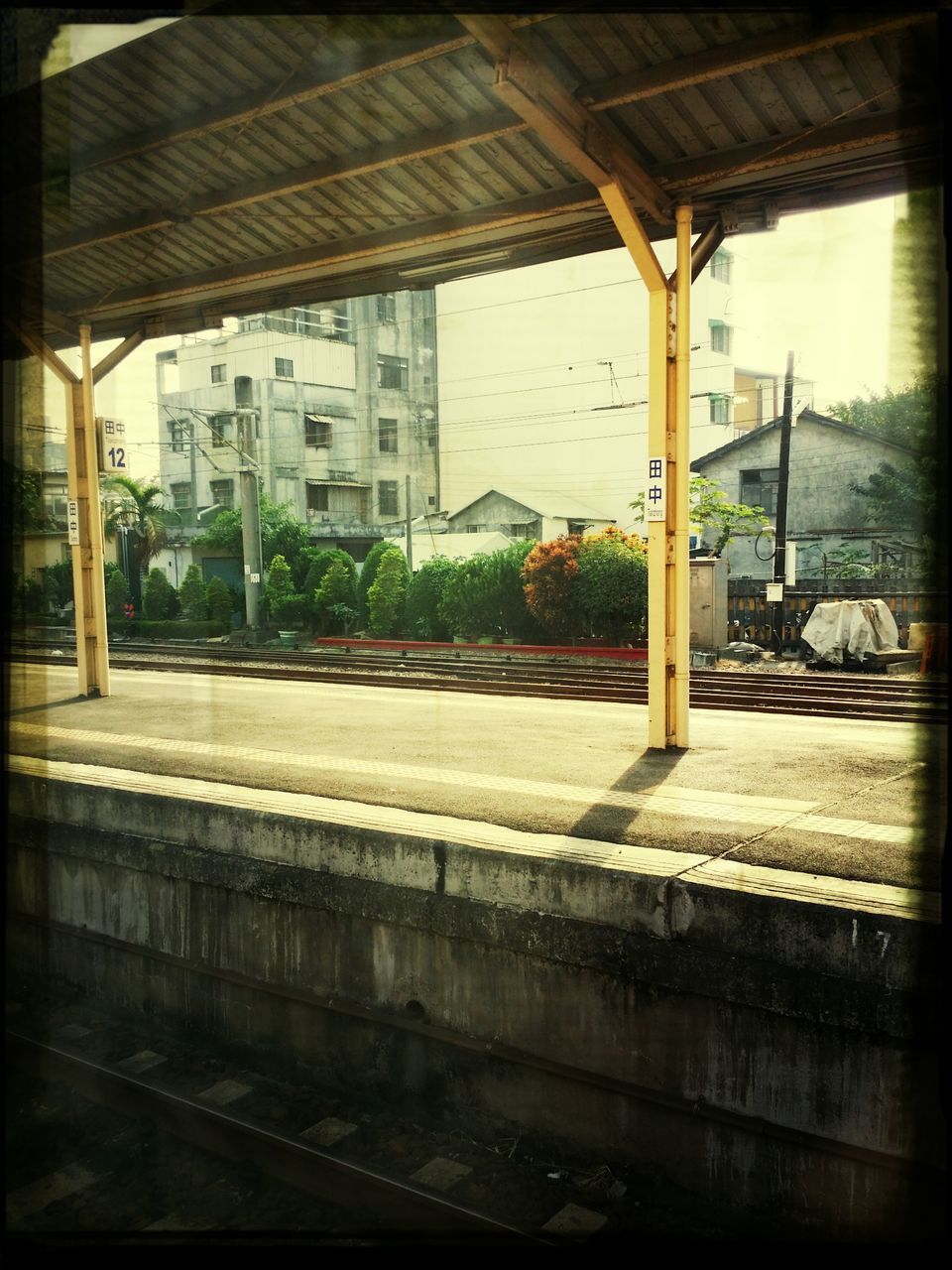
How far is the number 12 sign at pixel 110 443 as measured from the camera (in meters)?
10.3

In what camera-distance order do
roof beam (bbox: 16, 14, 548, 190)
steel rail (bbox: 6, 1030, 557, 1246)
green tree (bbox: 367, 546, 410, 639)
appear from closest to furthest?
1. steel rail (bbox: 6, 1030, 557, 1246)
2. roof beam (bbox: 16, 14, 548, 190)
3. green tree (bbox: 367, 546, 410, 639)

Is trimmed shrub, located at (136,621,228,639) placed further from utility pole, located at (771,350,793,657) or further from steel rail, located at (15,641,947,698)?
utility pole, located at (771,350,793,657)

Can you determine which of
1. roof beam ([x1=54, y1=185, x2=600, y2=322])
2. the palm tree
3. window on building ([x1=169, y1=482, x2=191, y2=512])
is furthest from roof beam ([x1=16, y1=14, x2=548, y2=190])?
window on building ([x1=169, y1=482, x2=191, y2=512])

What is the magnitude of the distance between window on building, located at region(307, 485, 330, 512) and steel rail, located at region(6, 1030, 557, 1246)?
30.6 meters

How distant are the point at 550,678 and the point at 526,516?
18.1 meters

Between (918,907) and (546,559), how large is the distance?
52.9ft

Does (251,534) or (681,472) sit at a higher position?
(251,534)

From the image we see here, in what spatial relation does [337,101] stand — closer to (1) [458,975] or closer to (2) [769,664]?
(1) [458,975]

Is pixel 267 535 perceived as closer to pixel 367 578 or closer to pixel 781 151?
pixel 367 578

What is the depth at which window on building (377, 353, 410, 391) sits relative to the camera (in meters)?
36.0

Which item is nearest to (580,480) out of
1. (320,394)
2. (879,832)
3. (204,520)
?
(320,394)

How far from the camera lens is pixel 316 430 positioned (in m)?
34.7

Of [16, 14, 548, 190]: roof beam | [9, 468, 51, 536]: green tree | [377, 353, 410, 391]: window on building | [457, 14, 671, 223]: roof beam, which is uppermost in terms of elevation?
[377, 353, 410, 391]: window on building

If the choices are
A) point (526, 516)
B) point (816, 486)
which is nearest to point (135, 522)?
point (526, 516)
